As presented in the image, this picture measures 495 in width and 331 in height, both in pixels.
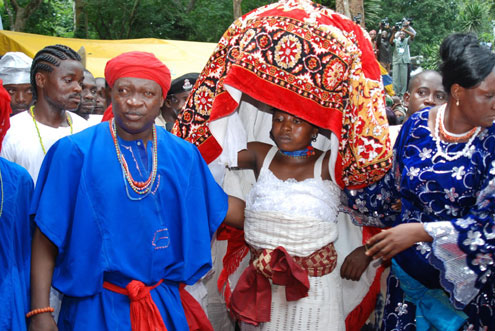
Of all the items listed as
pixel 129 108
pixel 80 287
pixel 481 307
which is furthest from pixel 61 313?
pixel 481 307

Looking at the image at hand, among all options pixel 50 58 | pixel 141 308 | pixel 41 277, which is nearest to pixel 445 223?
pixel 141 308

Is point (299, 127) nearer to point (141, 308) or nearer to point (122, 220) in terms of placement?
point (122, 220)

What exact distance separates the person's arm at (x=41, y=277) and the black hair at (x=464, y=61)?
2142 mm

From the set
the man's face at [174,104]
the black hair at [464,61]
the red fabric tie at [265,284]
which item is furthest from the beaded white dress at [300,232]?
the man's face at [174,104]

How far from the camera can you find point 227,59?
337 cm

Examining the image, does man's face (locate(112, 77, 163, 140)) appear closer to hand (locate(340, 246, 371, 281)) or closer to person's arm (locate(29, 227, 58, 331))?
person's arm (locate(29, 227, 58, 331))

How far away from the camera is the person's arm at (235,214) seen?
11.1ft

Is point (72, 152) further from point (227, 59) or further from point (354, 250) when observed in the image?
point (354, 250)

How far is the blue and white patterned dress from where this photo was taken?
109 inches

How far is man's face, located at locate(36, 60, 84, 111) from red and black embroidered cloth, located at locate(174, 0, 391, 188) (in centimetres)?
132

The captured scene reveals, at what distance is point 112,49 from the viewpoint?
1231 cm

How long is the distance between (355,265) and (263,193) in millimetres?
734

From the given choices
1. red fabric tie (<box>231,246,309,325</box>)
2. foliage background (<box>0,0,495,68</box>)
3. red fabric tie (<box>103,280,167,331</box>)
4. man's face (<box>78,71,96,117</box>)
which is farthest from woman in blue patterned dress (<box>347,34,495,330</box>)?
foliage background (<box>0,0,495,68</box>)

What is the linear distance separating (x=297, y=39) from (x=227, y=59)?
1.55ft
